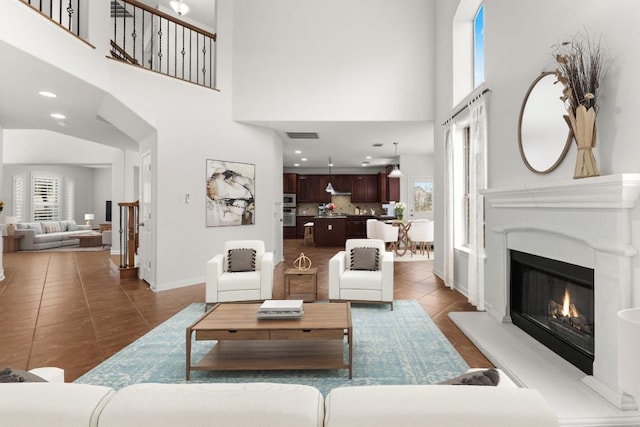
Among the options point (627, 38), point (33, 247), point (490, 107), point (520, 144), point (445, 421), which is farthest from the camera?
point (33, 247)

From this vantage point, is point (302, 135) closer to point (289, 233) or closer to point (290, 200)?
point (290, 200)

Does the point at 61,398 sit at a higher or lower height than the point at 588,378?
higher

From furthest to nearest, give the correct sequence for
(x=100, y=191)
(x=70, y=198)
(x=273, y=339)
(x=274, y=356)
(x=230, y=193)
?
1. (x=100, y=191)
2. (x=70, y=198)
3. (x=230, y=193)
4. (x=274, y=356)
5. (x=273, y=339)

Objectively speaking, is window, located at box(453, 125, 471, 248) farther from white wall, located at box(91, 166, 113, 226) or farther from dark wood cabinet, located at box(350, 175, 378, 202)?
white wall, located at box(91, 166, 113, 226)

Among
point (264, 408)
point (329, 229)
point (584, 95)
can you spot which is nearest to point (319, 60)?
point (584, 95)

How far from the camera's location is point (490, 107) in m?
4.06

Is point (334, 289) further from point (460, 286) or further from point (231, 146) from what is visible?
point (231, 146)

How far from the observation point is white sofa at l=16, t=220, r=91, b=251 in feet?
33.8

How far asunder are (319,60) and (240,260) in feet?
12.7

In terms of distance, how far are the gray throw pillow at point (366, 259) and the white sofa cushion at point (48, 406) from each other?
151 inches

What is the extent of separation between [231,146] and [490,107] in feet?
13.7

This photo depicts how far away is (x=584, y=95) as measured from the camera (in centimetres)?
232

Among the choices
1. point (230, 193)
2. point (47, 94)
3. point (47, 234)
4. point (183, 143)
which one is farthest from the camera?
point (47, 234)

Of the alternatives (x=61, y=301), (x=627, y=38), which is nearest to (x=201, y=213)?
(x=61, y=301)
